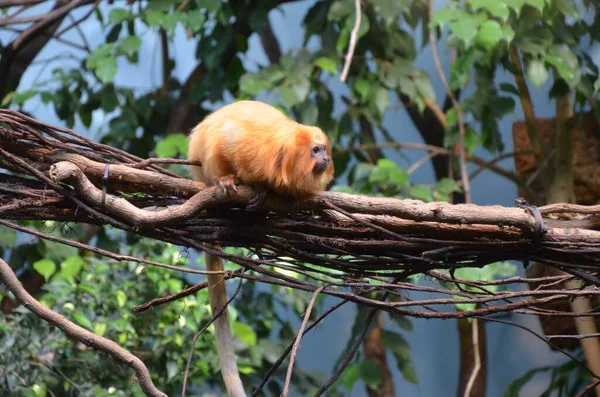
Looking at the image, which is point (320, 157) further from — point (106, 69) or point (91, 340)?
point (106, 69)

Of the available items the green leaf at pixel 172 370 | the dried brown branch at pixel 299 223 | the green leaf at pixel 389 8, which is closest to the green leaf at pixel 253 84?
the green leaf at pixel 389 8

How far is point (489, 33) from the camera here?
303 centimetres

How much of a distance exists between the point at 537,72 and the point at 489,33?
0.52m

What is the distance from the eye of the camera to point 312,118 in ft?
12.2

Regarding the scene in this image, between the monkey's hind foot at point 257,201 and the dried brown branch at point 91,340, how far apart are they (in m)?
0.46

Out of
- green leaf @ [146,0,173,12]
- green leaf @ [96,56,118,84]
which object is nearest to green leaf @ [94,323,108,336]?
green leaf @ [96,56,118,84]

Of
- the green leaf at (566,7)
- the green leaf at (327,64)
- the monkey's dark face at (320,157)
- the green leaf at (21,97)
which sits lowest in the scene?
the monkey's dark face at (320,157)

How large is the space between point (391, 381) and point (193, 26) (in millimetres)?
2456

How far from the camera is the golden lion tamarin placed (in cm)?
192

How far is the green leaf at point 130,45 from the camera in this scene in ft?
11.9

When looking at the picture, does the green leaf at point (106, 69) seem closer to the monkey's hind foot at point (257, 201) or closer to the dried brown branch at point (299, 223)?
the dried brown branch at point (299, 223)

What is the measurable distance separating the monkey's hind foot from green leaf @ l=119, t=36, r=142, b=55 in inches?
77.4

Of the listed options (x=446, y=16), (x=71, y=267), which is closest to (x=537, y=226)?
(x=446, y=16)

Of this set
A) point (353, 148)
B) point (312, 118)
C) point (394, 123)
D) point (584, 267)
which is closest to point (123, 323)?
point (312, 118)
